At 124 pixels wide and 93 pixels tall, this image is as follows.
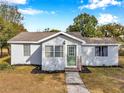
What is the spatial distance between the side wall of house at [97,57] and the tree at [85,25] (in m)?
24.9

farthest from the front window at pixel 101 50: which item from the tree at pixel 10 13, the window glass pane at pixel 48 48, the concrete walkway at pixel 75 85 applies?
the tree at pixel 10 13

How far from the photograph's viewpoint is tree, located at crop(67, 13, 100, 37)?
50.6m

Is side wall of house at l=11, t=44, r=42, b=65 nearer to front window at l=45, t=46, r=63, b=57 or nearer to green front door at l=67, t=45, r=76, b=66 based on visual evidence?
front window at l=45, t=46, r=63, b=57

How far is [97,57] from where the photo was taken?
25.2 meters

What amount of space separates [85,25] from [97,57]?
27.3 metres

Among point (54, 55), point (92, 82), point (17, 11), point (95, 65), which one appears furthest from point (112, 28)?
point (92, 82)

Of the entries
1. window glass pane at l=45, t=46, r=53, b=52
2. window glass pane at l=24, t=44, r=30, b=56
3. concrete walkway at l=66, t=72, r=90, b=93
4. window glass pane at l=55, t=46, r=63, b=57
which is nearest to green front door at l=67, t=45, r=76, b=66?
window glass pane at l=55, t=46, r=63, b=57

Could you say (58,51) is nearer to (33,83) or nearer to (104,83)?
(33,83)

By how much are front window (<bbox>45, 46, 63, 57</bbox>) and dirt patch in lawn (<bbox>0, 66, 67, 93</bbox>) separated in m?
2.61

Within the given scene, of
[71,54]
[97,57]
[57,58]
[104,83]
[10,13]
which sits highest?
[10,13]

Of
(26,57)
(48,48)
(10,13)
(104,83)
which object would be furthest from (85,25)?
(104,83)

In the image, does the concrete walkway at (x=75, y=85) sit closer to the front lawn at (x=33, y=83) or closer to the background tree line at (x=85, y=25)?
the front lawn at (x=33, y=83)

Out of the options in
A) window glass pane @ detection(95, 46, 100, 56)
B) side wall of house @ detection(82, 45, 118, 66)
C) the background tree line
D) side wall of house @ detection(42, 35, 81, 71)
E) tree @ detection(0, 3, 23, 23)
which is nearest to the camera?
side wall of house @ detection(42, 35, 81, 71)

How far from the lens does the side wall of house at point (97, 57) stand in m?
25.1
